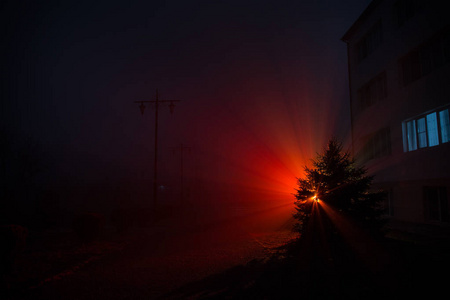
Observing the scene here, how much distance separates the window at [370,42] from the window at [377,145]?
5.77m

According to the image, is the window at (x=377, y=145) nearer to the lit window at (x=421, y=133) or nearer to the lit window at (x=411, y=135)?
the lit window at (x=411, y=135)

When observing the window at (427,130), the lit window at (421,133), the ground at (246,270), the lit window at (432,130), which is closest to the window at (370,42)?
the window at (427,130)

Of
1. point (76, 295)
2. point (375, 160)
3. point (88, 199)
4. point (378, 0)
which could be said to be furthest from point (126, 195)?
Result: point (76, 295)

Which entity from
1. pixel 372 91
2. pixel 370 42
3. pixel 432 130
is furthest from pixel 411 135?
pixel 370 42

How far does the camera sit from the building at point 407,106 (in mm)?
15539

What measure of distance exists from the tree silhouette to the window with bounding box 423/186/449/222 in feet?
25.0

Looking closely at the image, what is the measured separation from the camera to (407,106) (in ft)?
58.1

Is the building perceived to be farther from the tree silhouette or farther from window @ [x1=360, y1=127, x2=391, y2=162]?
the tree silhouette

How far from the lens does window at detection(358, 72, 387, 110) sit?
69.3 ft

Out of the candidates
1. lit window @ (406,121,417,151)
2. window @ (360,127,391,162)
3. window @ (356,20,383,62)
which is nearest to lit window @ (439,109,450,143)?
lit window @ (406,121,417,151)

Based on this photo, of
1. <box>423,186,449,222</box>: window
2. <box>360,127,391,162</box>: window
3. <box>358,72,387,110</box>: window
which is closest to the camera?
<box>423,186,449,222</box>: window

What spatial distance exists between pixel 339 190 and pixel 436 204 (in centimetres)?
957

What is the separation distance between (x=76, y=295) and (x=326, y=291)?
451 centimetres

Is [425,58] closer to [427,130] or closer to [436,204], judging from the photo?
[427,130]
